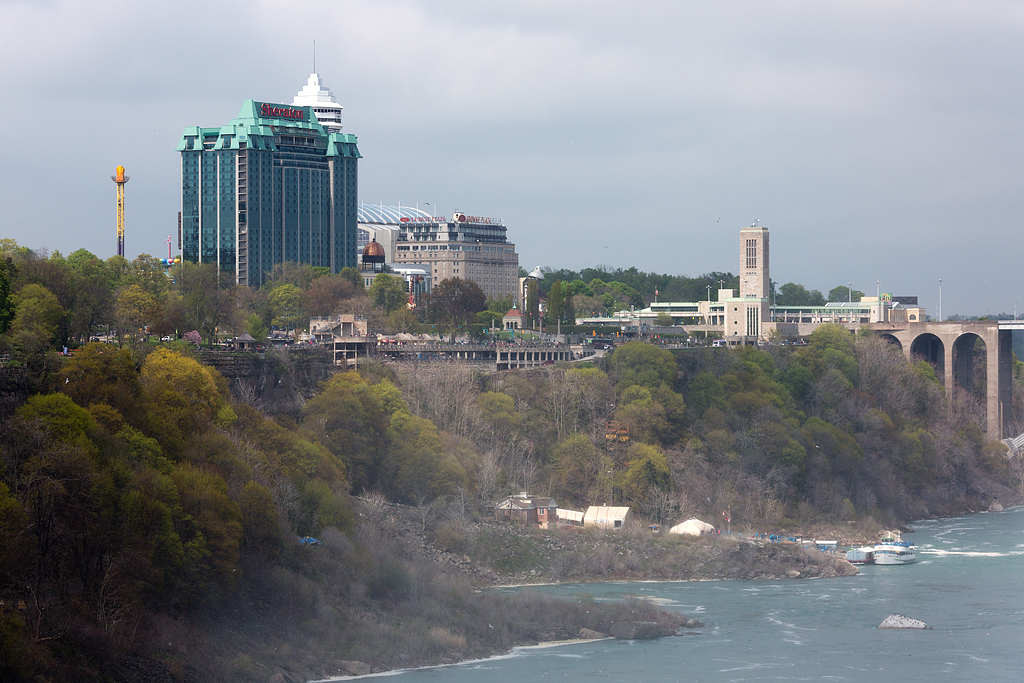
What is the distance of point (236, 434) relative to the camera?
82.2 metres

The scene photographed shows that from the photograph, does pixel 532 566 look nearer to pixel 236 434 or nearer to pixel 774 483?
pixel 236 434

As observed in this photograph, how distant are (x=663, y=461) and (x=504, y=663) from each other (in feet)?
145

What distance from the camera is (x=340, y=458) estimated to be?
9375 cm

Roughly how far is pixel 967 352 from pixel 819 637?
361ft

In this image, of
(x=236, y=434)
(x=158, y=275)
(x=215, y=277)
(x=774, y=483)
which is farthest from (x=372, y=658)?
(x=215, y=277)

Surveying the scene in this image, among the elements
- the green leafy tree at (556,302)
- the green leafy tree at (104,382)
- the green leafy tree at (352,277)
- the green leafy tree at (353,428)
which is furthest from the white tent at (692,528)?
the green leafy tree at (352,277)

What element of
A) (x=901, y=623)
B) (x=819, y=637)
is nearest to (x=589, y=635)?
(x=819, y=637)

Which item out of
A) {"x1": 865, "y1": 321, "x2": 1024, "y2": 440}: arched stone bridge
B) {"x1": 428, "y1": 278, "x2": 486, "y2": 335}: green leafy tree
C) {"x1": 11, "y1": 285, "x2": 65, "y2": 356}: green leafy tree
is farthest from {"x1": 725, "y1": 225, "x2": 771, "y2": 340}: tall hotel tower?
{"x1": 11, "y1": 285, "x2": 65, "y2": 356}: green leafy tree

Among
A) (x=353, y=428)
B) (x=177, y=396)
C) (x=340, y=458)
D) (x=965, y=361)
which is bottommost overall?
(x=340, y=458)

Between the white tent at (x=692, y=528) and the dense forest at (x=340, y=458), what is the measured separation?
4.29 metres

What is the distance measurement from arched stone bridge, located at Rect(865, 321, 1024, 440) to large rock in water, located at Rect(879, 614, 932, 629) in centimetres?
8861

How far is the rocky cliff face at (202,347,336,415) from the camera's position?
325ft

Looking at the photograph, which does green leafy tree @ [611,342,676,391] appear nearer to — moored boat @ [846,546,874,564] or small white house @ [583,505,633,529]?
small white house @ [583,505,633,529]

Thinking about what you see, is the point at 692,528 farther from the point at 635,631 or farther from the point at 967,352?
the point at 967,352
